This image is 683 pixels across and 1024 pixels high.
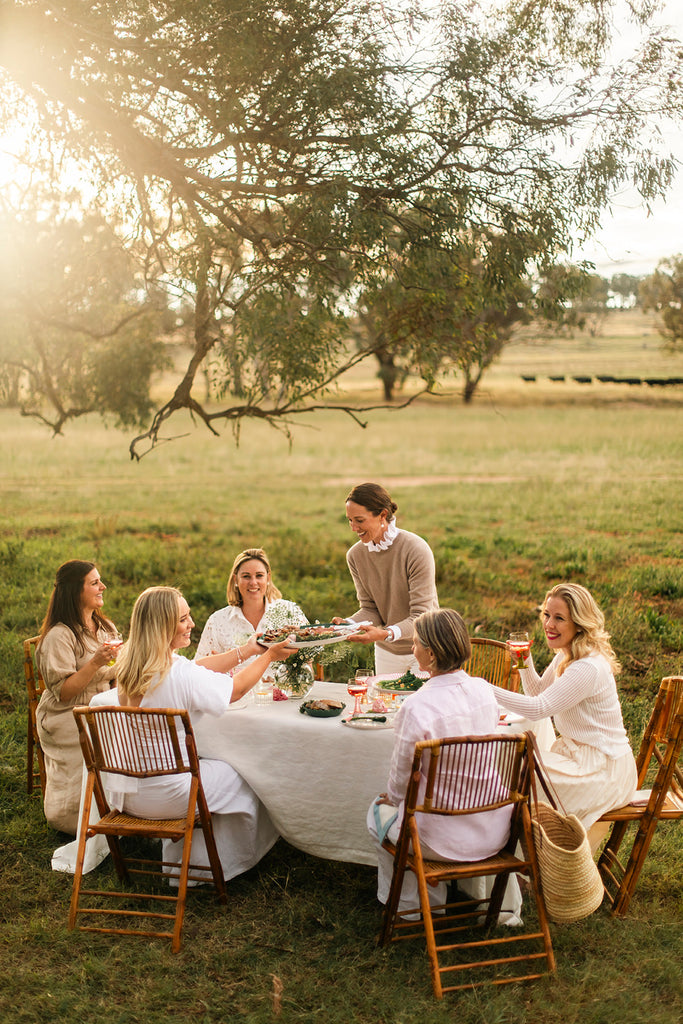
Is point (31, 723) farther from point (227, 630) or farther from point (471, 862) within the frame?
point (471, 862)

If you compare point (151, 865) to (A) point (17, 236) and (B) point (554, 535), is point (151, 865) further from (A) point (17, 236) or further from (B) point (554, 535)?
(B) point (554, 535)

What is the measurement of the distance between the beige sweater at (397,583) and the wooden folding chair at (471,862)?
166cm

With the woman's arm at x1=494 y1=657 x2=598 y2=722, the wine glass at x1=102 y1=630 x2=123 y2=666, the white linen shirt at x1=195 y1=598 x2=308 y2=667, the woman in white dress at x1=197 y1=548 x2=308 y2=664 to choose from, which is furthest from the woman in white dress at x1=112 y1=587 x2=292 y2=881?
the woman's arm at x1=494 y1=657 x2=598 y2=722

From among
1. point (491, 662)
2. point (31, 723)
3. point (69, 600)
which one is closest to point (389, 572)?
point (491, 662)

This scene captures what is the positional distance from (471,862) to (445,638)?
0.96 meters

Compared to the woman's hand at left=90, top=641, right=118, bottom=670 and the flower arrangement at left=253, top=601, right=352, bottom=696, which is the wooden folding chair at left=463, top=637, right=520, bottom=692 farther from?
the woman's hand at left=90, top=641, right=118, bottom=670

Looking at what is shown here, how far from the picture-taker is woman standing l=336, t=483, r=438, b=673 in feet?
17.7

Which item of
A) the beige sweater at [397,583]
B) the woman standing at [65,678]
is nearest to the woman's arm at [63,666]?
the woman standing at [65,678]

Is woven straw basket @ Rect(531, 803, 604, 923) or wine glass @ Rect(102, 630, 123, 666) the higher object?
wine glass @ Rect(102, 630, 123, 666)

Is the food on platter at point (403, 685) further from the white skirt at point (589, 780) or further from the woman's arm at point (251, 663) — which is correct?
the white skirt at point (589, 780)

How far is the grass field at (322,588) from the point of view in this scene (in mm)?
3689

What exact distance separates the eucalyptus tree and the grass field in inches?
90.2

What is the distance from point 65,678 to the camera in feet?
16.4

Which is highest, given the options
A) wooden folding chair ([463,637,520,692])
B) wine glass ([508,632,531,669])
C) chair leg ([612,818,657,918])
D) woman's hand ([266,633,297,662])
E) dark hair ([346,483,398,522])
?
dark hair ([346,483,398,522])
